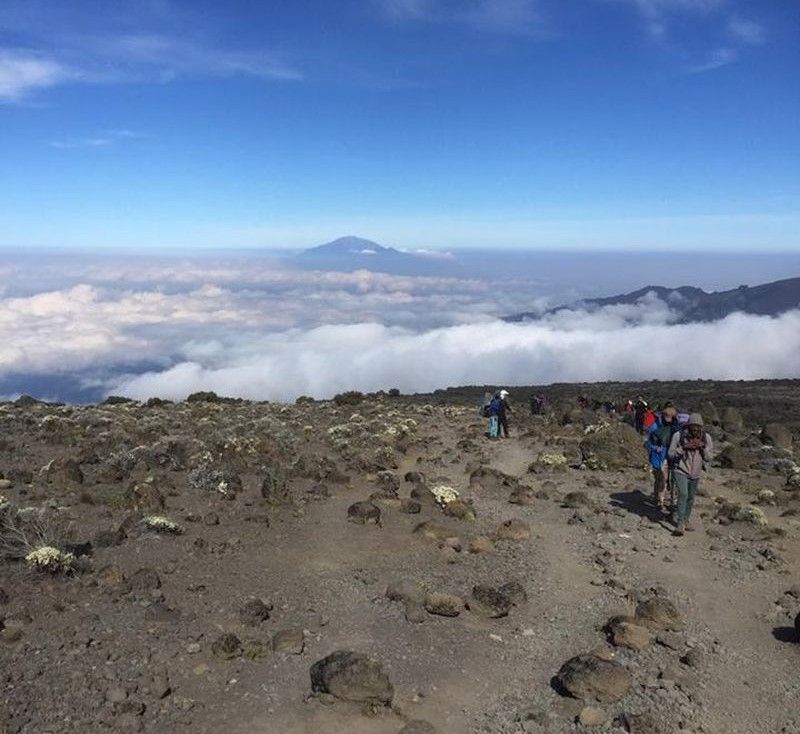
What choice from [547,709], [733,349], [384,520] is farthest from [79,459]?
[733,349]

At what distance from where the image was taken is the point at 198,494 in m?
12.8

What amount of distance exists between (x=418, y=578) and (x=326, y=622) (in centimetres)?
191

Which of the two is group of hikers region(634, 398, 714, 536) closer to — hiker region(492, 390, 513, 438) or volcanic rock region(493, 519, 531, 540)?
volcanic rock region(493, 519, 531, 540)

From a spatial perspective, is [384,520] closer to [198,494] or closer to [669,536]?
[198,494]

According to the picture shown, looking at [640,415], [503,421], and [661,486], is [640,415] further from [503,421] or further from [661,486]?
[661,486]

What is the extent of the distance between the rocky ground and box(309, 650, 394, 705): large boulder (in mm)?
21

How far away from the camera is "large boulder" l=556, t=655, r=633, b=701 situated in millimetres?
6062

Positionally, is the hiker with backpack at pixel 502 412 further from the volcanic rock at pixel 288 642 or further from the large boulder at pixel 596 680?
the large boulder at pixel 596 680

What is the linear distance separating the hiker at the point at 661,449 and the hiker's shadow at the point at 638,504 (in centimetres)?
21

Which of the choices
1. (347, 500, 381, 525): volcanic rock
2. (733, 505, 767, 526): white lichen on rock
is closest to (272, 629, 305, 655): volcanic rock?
(347, 500, 381, 525): volcanic rock

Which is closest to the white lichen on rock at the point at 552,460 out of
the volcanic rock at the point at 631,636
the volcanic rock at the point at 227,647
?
the volcanic rock at the point at 631,636

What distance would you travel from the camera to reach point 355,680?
601 cm

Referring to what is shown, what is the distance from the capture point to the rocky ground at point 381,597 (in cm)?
590

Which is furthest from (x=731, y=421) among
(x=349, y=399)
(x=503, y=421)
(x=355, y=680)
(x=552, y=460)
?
(x=355, y=680)
